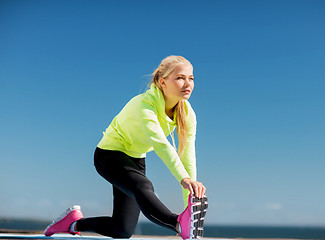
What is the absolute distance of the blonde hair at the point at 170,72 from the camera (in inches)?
117

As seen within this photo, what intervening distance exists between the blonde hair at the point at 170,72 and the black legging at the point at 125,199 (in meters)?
0.45

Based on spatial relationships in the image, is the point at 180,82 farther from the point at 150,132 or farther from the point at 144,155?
the point at 144,155

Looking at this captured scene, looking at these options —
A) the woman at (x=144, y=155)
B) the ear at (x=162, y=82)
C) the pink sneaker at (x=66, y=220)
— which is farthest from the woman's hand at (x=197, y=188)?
the pink sneaker at (x=66, y=220)

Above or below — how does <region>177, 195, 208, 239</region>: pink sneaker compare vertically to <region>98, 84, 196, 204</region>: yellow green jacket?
below

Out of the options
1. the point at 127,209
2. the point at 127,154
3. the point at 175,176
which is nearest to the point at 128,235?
the point at 127,209

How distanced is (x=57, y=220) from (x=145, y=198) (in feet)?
4.86

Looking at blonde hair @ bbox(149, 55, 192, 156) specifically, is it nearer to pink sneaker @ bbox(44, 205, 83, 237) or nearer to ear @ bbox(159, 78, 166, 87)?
ear @ bbox(159, 78, 166, 87)

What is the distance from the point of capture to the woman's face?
2.92 meters

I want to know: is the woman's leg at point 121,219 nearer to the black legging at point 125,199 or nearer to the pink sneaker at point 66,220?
the black legging at point 125,199

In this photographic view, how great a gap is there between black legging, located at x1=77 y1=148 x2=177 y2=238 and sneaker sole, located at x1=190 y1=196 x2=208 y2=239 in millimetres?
174

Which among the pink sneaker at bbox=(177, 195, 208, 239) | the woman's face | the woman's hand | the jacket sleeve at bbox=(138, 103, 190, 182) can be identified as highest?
the woman's face

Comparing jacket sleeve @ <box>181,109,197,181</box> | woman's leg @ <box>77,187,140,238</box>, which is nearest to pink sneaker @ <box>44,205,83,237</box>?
woman's leg @ <box>77,187,140,238</box>

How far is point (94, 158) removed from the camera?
341cm

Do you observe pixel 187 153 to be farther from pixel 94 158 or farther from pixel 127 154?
pixel 94 158
